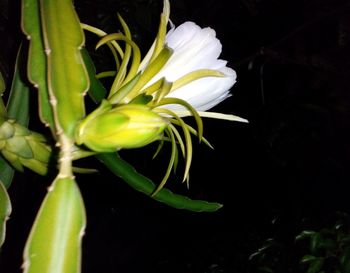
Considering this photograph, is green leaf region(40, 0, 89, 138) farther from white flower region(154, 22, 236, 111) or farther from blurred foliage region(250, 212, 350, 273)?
blurred foliage region(250, 212, 350, 273)

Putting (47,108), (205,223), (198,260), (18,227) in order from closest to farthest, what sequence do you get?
(47,108), (18,227), (198,260), (205,223)

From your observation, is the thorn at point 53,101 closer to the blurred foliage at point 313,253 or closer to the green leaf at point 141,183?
the green leaf at point 141,183

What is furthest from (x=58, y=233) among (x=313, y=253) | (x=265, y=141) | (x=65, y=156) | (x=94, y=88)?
(x=265, y=141)

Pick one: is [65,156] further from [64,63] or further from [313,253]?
[313,253]

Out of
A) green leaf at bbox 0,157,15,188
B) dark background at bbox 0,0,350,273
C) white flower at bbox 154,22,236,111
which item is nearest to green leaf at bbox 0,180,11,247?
green leaf at bbox 0,157,15,188

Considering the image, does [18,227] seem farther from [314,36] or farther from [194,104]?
[314,36]

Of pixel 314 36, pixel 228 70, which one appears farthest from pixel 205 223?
pixel 228 70
